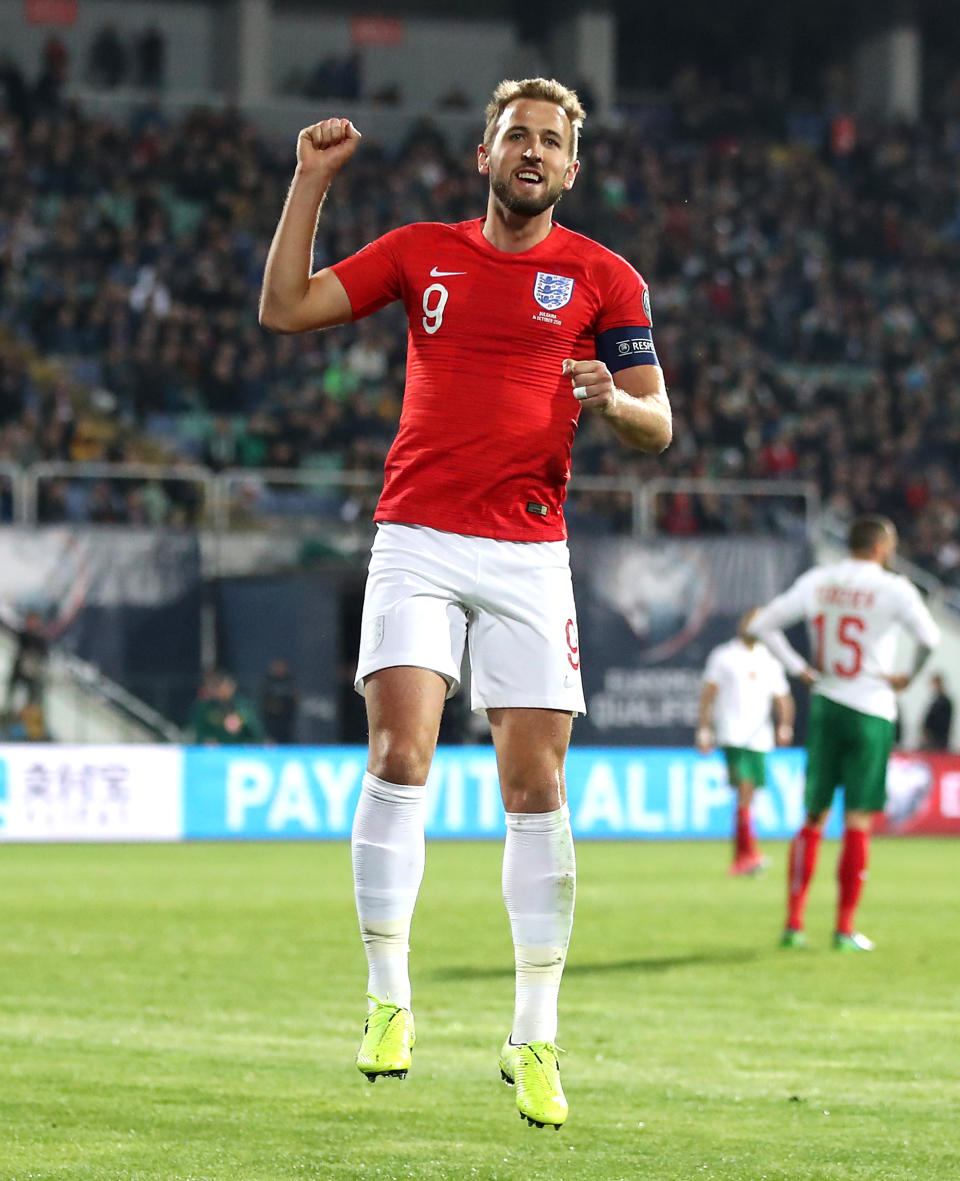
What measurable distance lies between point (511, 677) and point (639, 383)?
0.83 m

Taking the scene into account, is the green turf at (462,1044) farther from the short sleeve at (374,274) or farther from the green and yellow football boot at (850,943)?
the short sleeve at (374,274)

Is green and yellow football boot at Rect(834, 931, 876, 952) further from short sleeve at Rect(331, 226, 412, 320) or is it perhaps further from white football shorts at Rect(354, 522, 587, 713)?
short sleeve at Rect(331, 226, 412, 320)

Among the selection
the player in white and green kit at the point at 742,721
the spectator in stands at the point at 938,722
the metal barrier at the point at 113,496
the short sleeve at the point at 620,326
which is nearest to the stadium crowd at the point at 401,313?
the metal barrier at the point at 113,496

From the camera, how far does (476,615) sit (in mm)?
5340

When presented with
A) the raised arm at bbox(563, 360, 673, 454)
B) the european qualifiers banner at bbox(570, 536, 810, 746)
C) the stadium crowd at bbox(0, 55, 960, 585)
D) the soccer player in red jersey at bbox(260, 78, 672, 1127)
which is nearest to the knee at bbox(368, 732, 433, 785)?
the soccer player in red jersey at bbox(260, 78, 672, 1127)

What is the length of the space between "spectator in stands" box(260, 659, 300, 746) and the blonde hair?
1788 centimetres

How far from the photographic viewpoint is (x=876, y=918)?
13.6 m

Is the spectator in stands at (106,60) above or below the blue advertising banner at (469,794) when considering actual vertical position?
above

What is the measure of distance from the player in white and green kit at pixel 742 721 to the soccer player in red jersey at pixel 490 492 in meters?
11.5

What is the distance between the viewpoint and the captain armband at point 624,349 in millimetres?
5355

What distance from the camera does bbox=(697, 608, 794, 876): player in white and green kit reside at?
16.9 m

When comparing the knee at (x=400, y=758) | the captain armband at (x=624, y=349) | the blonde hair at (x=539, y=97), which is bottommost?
the knee at (x=400, y=758)

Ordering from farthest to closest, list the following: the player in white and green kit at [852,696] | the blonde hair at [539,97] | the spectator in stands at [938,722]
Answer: the spectator in stands at [938,722], the player in white and green kit at [852,696], the blonde hair at [539,97]

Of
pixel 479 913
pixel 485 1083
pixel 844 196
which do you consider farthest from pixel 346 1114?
pixel 844 196
